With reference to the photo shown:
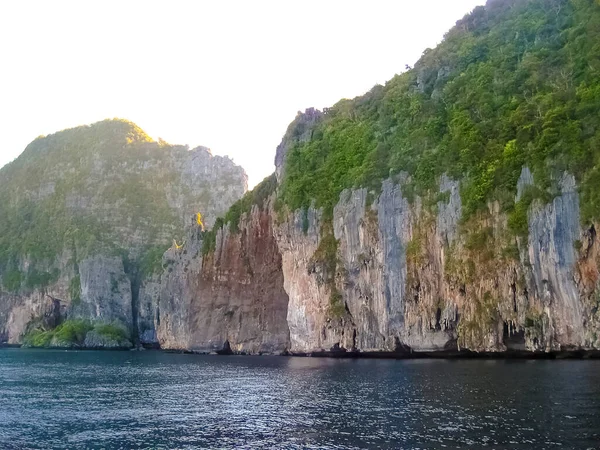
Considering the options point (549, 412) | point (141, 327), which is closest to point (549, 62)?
point (549, 412)

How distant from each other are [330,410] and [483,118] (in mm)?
52639

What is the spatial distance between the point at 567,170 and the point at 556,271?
1057 centimetres

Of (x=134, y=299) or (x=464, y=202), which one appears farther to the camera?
(x=134, y=299)

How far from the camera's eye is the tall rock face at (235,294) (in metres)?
122

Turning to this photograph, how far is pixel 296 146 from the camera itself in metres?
113

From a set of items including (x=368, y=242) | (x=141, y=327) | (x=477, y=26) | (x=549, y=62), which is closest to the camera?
(x=549, y=62)

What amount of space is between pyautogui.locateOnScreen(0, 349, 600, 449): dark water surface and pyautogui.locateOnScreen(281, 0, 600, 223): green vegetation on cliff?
22499mm

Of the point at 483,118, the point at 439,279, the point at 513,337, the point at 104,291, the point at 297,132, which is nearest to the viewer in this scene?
the point at 513,337

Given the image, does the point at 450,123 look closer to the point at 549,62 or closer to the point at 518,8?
the point at 549,62

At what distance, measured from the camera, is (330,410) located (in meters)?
39.7

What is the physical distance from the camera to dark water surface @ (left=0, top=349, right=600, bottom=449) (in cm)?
3067

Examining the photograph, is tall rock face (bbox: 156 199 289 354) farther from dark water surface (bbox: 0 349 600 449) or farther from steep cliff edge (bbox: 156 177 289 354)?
dark water surface (bbox: 0 349 600 449)

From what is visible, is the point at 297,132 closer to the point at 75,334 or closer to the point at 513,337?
the point at 513,337

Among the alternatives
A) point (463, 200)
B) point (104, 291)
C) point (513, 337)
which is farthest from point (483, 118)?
point (104, 291)
